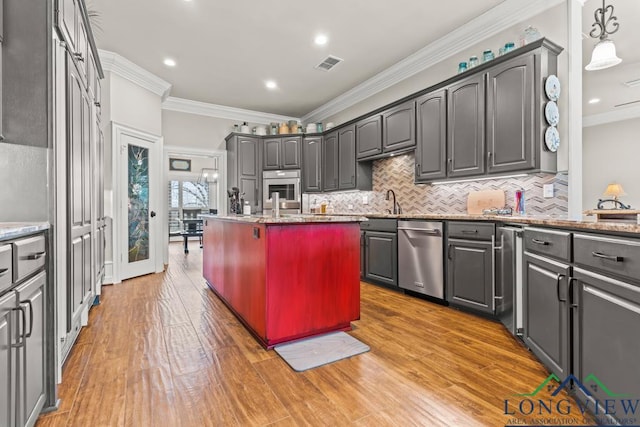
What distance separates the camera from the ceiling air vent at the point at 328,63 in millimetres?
4266

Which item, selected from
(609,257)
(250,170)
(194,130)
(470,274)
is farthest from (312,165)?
(609,257)

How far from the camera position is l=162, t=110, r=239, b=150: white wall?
5727 millimetres

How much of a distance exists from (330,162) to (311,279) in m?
3.51

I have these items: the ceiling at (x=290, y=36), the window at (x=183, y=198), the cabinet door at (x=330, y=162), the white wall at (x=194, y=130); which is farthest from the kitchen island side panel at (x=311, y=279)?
the window at (x=183, y=198)

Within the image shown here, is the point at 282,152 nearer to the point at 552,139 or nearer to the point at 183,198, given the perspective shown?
the point at 552,139

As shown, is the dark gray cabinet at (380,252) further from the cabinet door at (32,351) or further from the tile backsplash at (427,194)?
the cabinet door at (32,351)

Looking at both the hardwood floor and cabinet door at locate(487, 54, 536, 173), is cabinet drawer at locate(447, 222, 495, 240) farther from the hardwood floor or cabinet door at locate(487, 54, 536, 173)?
the hardwood floor

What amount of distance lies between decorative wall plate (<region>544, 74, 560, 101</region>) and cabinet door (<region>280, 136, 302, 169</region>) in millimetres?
4057

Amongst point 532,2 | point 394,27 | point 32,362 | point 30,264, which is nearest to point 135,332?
point 32,362

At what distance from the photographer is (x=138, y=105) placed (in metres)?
4.63

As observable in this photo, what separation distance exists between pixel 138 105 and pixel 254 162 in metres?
2.08

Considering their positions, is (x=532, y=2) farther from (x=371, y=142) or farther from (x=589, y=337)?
(x=589, y=337)

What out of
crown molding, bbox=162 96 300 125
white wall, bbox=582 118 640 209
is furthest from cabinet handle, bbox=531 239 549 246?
crown molding, bbox=162 96 300 125

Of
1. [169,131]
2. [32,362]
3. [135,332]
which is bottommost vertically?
[135,332]
